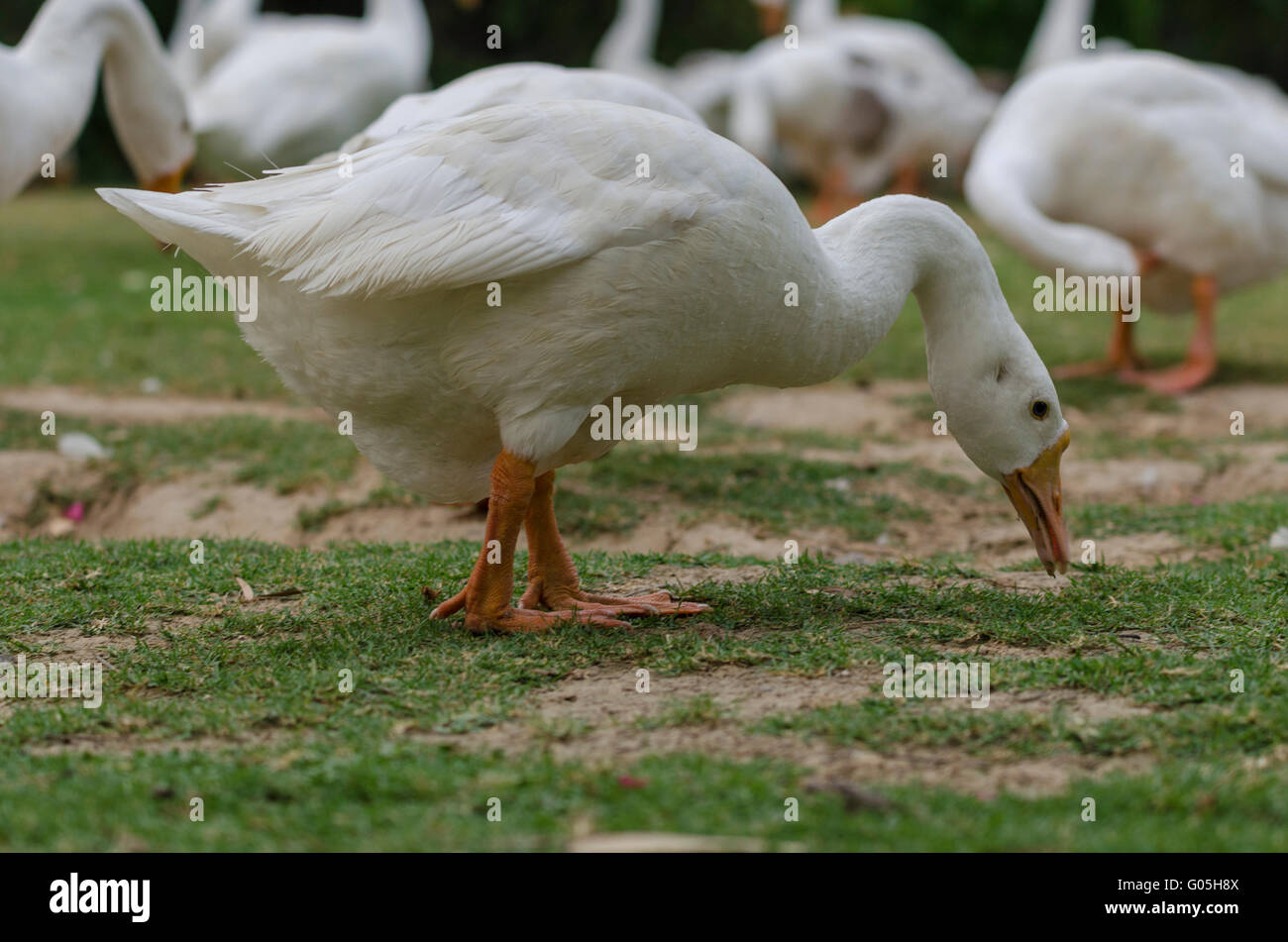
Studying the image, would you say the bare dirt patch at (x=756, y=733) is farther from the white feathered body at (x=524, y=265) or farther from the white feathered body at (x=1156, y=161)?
the white feathered body at (x=1156, y=161)

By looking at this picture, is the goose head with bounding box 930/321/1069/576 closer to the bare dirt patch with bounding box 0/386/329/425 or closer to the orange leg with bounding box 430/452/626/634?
the orange leg with bounding box 430/452/626/634

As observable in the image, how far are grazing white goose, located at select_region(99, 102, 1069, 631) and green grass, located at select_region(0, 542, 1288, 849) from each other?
0.48m

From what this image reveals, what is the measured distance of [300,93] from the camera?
452 inches

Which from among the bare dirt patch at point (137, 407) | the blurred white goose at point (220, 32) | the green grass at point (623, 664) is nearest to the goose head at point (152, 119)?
the bare dirt patch at point (137, 407)

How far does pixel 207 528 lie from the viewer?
6.33m

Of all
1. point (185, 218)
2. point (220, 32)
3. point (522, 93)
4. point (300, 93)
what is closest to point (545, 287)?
point (185, 218)

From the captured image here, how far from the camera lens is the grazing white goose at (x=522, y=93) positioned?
5.97 metres

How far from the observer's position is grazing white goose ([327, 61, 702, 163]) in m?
5.97

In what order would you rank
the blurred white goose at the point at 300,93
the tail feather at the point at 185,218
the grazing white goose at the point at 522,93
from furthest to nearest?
1. the blurred white goose at the point at 300,93
2. the grazing white goose at the point at 522,93
3. the tail feather at the point at 185,218

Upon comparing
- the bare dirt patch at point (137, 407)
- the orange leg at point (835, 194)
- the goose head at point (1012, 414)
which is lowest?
the goose head at point (1012, 414)

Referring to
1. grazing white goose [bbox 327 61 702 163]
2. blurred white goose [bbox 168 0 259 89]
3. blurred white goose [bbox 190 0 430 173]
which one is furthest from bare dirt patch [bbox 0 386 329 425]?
blurred white goose [bbox 168 0 259 89]

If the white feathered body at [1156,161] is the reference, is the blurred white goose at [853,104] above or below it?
above

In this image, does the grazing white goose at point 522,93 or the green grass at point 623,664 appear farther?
the grazing white goose at point 522,93

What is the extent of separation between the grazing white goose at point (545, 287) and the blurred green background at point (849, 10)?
20794 mm
